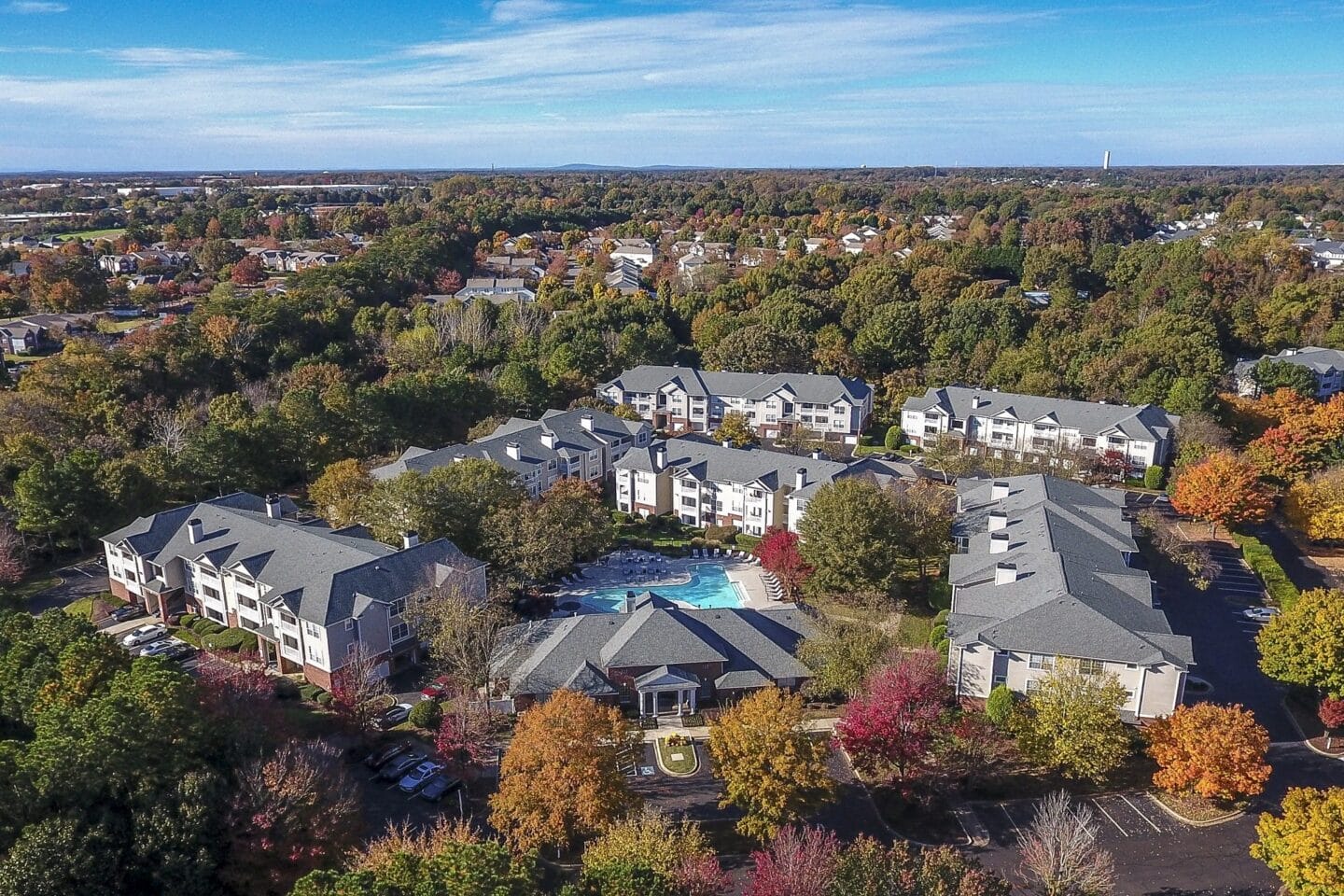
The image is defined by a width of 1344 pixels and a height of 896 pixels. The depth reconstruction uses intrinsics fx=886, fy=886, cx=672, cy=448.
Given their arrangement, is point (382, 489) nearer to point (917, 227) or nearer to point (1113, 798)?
point (1113, 798)

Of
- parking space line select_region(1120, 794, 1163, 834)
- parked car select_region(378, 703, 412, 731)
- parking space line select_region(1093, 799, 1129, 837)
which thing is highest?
parked car select_region(378, 703, 412, 731)

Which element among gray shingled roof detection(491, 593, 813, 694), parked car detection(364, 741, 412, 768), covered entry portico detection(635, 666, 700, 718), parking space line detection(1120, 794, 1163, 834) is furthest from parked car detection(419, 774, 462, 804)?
parking space line detection(1120, 794, 1163, 834)

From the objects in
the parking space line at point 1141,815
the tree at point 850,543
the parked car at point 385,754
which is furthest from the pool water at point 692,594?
the parking space line at point 1141,815

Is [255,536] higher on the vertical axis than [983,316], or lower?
lower

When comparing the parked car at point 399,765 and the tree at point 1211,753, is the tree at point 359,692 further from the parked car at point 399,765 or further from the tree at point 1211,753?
the tree at point 1211,753

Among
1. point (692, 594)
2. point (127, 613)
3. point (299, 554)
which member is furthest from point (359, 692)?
point (127, 613)

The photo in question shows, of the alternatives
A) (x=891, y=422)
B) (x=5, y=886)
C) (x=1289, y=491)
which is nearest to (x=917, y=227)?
(x=891, y=422)

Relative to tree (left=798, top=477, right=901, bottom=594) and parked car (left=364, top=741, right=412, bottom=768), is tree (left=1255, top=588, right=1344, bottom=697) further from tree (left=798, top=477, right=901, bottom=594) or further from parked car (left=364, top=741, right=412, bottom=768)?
parked car (left=364, top=741, right=412, bottom=768)
